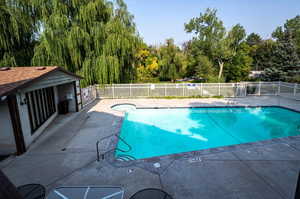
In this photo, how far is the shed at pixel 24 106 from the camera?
13.6 feet

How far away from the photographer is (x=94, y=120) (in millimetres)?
7297

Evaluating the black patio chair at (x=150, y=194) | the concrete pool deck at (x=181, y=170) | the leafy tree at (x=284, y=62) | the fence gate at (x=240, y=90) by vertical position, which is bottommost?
the concrete pool deck at (x=181, y=170)

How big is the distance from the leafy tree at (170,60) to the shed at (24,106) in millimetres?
14425

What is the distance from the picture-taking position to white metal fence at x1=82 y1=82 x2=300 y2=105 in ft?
39.4

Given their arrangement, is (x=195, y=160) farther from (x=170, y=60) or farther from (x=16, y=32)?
(x=170, y=60)

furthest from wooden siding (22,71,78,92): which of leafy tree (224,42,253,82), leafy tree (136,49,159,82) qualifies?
leafy tree (224,42,253,82)

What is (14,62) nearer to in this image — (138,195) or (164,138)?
(164,138)

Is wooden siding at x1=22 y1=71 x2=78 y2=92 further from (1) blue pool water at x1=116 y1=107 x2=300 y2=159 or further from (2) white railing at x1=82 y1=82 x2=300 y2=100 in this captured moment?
(2) white railing at x1=82 y1=82 x2=300 y2=100

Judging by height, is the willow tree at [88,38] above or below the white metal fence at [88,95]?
above

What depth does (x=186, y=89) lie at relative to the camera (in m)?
12.2

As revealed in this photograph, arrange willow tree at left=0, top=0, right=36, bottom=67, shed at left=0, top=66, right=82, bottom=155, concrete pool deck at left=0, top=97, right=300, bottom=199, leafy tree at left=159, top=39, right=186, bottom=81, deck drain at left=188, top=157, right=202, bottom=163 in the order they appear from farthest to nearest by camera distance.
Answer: leafy tree at left=159, top=39, right=186, bottom=81 → willow tree at left=0, top=0, right=36, bottom=67 → shed at left=0, top=66, right=82, bottom=155 → deck drain at left=188, top=157, right=202, bottom=163 → concrete pool deck at left=0, top=97, right=300, bottom=199

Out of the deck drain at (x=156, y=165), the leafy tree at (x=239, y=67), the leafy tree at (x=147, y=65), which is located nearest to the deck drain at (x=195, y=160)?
the deck drain at (x=156, y=165)

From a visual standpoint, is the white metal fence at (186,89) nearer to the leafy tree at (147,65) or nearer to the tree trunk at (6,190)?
the leafy tree at (147,65)

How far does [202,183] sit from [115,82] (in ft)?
33.6
